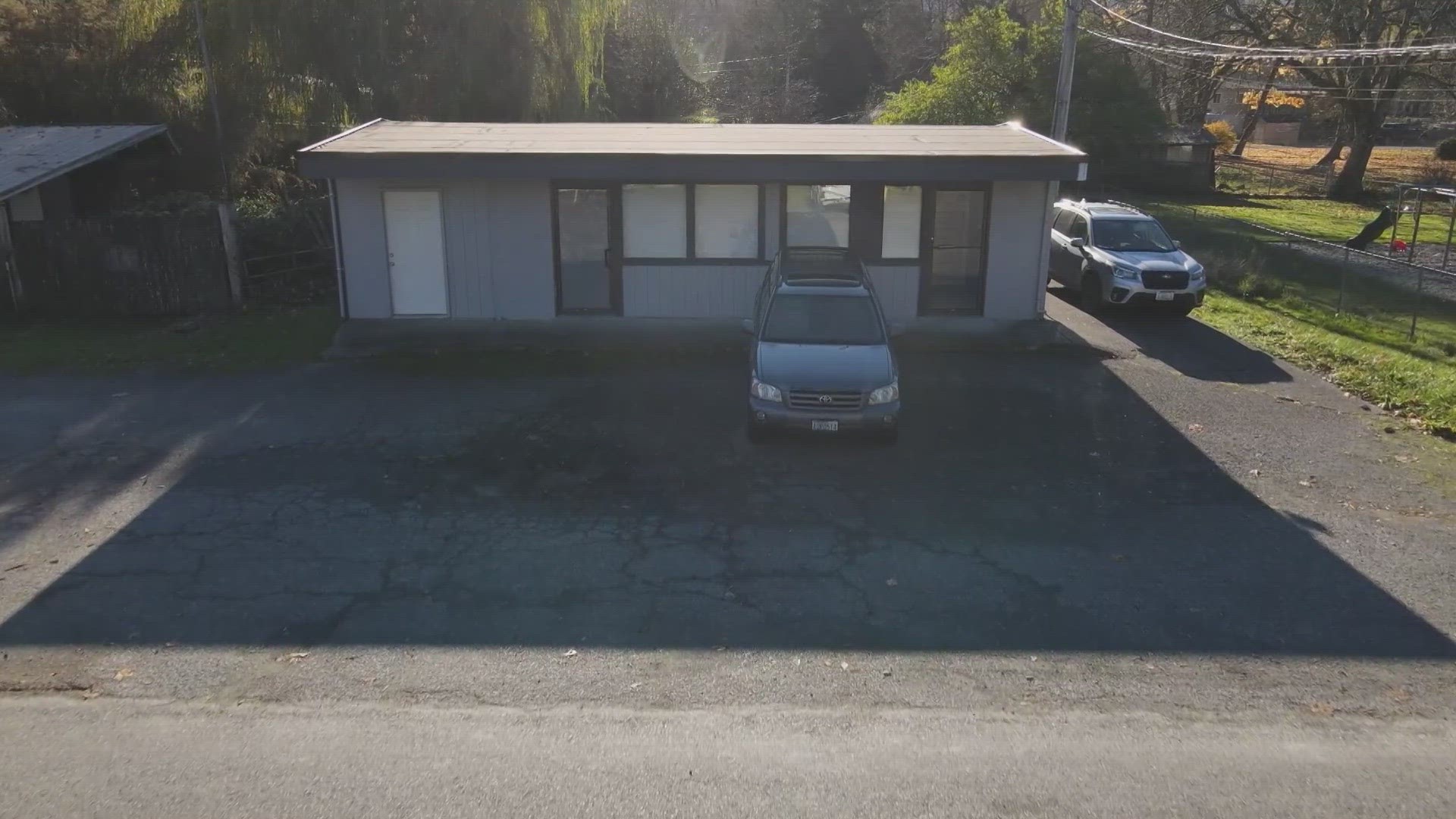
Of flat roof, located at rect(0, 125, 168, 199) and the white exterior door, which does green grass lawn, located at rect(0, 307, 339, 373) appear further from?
flat roof, located at rect(0, 125, 168, 199)

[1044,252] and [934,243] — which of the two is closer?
[1044,252]

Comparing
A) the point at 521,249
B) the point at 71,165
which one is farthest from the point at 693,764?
the point at 71,165

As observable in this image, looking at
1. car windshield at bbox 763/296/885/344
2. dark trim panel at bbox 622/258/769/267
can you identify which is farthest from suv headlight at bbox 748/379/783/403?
dark trim panel at bbox 622/258/769/267

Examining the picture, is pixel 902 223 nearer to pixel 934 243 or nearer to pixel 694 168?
pixel 934 243

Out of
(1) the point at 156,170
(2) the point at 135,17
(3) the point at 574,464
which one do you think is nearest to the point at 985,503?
(3) the point at 574,464

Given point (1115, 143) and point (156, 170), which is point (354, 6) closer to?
point (156, 170)
